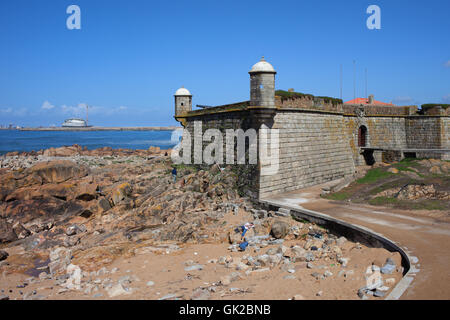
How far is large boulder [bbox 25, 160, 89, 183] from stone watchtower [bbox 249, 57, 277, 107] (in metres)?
13.3

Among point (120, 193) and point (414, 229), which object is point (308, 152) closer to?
point (414, 229)

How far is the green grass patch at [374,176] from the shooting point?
16422 millimetres

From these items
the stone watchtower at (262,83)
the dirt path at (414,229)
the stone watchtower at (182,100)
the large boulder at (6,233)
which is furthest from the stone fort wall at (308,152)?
the large boulder at (6,233)

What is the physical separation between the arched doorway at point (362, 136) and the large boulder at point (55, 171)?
61.4 feet

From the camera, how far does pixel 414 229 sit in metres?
9.54

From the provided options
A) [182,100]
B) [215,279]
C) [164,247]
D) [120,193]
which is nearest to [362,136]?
[182,100]

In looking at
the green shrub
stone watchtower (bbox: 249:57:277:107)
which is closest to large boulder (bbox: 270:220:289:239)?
stone watchtower (bbox: 249:57:277:107)

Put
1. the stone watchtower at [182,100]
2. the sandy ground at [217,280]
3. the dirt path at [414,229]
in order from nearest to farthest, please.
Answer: the dirt path at [414,229] < the sandy ground at [217,280] < the stone watchtower at [182,100]

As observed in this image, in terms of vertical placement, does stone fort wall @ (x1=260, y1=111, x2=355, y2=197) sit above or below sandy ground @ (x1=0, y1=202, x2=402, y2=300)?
above

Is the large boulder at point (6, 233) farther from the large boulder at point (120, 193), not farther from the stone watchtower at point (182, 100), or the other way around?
the stone watchtower at point (182, 100)

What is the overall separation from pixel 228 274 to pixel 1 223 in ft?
36.9

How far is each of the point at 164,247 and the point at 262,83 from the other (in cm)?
743

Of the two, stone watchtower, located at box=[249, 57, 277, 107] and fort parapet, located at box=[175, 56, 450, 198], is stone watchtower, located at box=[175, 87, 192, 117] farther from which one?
stone watchtower, located at box=[249, 57, 277, 107]

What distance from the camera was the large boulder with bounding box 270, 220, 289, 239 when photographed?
11352 millimetres
